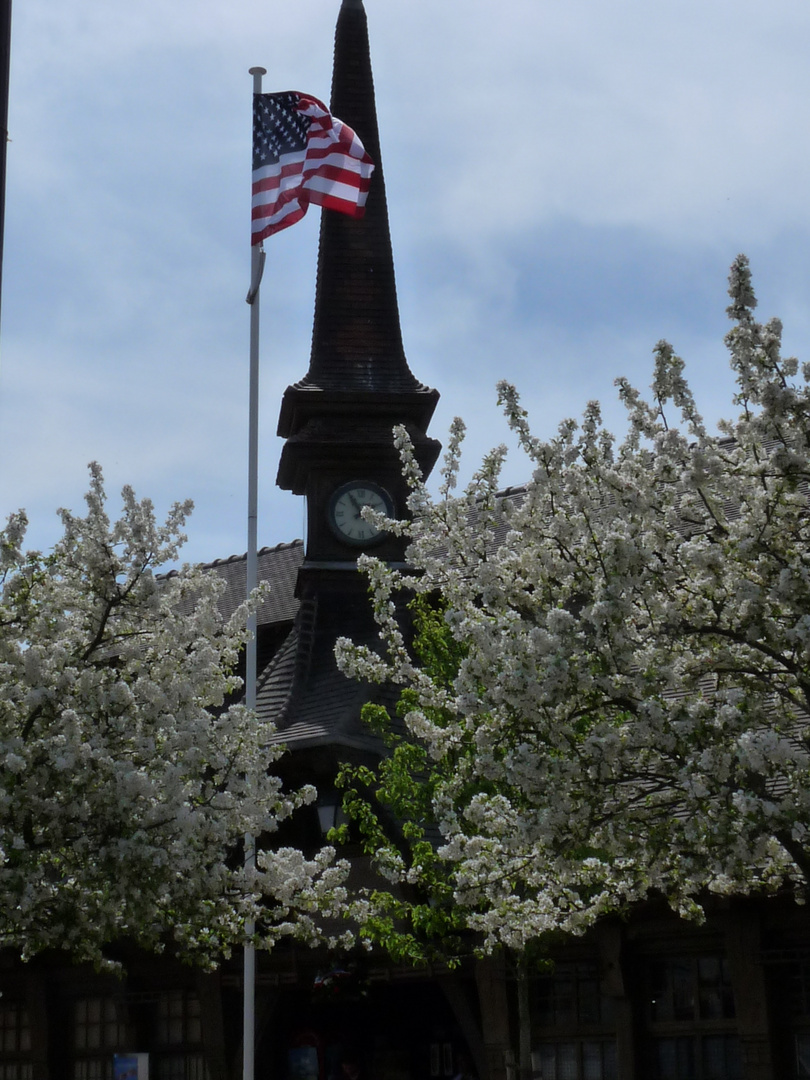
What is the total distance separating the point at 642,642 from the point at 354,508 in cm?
1494

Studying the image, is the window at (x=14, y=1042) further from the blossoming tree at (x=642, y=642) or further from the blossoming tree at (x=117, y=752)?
the blossoming tree at (x=642, y=642)

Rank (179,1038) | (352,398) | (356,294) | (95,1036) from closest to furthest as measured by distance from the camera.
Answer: (179,1038), (95,1036), (352,398), (356,294)

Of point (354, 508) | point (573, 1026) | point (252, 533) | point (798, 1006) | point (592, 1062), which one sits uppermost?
point (354, 508)

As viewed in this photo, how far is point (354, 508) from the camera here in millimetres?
24938

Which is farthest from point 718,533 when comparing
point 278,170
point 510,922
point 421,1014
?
point 421,1014

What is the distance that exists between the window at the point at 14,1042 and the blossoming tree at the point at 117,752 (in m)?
11.2

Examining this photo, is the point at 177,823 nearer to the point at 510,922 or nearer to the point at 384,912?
the point at 510,922

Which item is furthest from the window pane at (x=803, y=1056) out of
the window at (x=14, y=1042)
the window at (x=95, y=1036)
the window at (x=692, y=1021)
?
the window at (x=14, y=1042)

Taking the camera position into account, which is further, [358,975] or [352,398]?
[352,398]

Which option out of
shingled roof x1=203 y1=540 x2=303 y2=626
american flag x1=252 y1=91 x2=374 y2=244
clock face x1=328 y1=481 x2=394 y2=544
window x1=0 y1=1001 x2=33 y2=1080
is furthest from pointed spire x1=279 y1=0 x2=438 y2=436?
window x1=0 y1=1001 x2=33 y2=1080

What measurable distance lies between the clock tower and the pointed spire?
17 millimetres

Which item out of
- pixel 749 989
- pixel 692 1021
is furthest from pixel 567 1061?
pixel 749 989

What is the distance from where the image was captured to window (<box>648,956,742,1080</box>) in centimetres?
1795

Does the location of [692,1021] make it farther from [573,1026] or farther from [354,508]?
[354,508]
